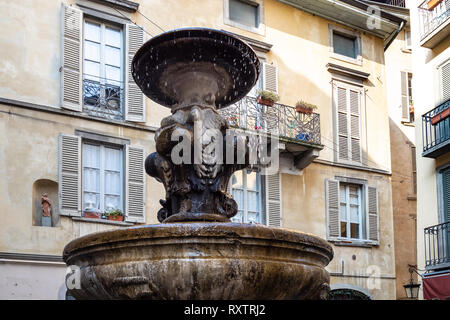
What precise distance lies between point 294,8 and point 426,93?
4.37 meters

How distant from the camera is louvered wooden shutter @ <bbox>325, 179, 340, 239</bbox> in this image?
62.6ft

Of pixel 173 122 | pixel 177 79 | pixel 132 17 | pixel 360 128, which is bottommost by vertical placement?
pixel 173 122

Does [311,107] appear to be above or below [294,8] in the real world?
below

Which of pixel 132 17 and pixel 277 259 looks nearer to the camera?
pixel 277 259

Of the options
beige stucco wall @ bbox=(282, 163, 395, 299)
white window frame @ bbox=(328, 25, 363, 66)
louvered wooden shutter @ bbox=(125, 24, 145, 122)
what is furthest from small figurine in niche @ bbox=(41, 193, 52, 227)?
white window frame @ bbox=(328, 25, 363, 66)

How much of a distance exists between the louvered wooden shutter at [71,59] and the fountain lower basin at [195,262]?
10.2m

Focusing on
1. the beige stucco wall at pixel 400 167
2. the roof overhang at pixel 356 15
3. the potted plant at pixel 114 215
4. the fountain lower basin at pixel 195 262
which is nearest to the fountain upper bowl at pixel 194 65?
the fountain lower basin at pixel 195 262

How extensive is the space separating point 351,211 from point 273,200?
2819mm

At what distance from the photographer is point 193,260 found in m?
5.42

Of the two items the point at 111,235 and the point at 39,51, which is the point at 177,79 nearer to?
the point at 111,235

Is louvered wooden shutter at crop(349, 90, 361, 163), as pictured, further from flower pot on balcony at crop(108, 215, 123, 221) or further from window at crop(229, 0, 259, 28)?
flower pot on balcony at crop(108, 215, 123, 221)

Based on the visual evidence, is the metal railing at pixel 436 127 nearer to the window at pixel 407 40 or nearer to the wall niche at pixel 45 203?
the window at pixel 407 40
